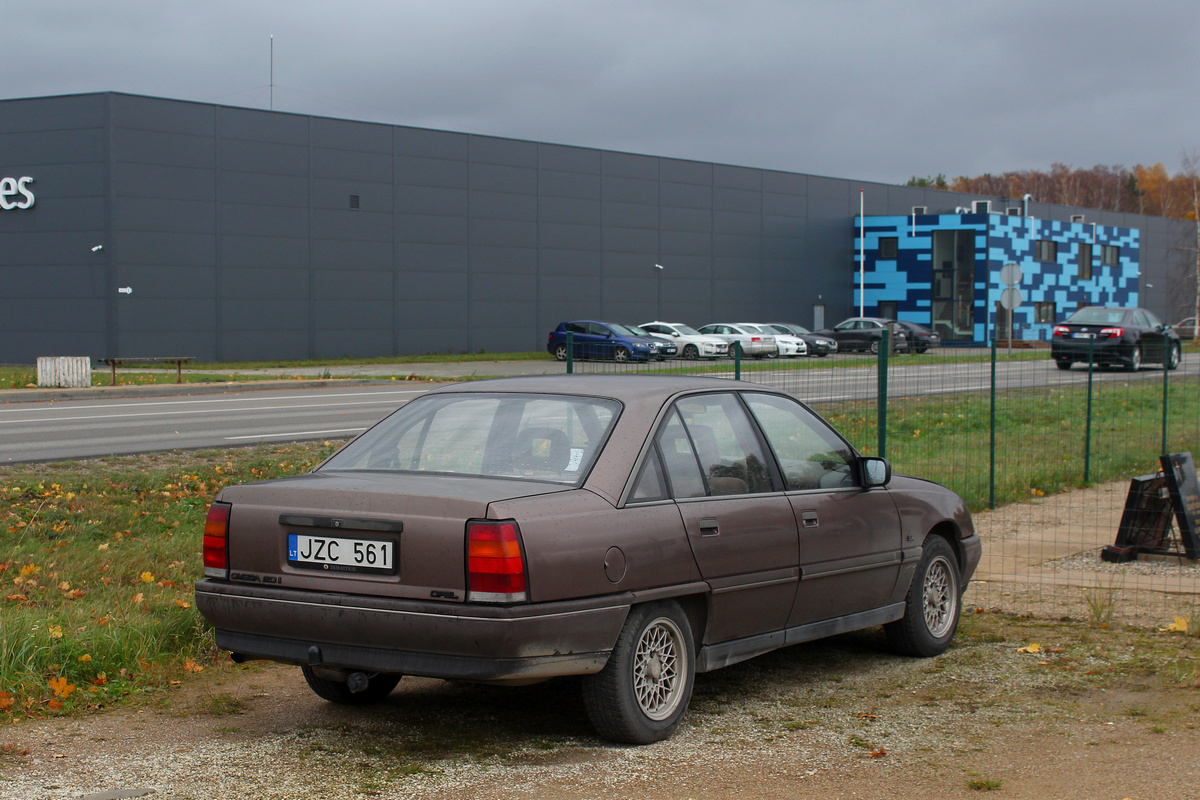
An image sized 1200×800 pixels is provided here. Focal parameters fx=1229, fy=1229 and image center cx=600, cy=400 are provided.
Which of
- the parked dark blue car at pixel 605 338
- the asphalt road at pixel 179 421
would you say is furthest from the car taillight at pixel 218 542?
the parked dark blue car at pixel 605 338

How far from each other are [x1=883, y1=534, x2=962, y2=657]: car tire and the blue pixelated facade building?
5902 cm

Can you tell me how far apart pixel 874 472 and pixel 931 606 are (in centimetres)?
97

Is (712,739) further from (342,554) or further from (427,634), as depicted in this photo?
(342,554)

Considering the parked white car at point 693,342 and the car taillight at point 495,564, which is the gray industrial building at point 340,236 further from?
the car taillight at point 495,564

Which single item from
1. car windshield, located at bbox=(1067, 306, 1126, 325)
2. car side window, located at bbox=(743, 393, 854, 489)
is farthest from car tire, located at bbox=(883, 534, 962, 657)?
car windshield, located at bbox=(1067, 306, 1126, 325)

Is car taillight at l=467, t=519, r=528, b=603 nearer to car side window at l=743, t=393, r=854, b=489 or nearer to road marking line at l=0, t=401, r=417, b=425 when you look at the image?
car side window at l=743, t=393, r=854, b=489

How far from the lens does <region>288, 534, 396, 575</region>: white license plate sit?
4625 mm

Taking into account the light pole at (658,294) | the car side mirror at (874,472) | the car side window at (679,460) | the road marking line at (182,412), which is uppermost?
the light pole at (658,294)

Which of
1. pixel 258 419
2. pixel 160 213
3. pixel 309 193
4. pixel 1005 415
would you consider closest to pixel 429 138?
pixel 309 193

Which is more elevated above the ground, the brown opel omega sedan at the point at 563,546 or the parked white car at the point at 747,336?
the parked white car at the point at 747,336

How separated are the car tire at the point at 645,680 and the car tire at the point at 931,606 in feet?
5.70

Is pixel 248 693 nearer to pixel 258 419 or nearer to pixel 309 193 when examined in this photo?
pixel 258 419

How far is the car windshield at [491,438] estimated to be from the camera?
16.6ft

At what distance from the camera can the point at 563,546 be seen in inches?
179
